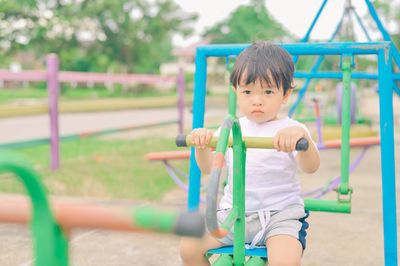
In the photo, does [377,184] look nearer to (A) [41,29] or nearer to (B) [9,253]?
(B) [9,253]

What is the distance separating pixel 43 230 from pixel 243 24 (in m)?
40.3

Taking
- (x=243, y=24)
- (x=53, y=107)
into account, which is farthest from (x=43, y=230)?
(x=243, y=24)

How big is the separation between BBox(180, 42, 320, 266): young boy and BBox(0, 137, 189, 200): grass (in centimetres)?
247

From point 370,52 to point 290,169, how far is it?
0.66m

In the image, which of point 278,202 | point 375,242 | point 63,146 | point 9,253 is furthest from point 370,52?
point 63,146

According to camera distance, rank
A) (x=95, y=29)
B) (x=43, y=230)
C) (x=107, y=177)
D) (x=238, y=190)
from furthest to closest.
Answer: (x=95, y=29), (x=107, y=177), (x=238, y=190), (x=43, y=230)

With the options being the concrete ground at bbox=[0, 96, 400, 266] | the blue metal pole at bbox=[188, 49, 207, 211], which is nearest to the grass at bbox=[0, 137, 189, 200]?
the concrete ground at bbox=[0, 96, 400, 266]

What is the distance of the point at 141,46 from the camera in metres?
30.1

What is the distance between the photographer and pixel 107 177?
518 cm

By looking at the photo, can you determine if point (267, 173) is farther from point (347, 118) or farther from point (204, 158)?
point (347, 118)

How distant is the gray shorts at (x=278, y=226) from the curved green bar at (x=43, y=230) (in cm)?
121

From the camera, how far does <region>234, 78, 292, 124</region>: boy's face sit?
1979 mm

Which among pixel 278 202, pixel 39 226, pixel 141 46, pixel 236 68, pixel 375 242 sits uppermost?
→ pixel 141 46

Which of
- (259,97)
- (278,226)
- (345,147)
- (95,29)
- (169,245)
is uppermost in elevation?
(95,29)
